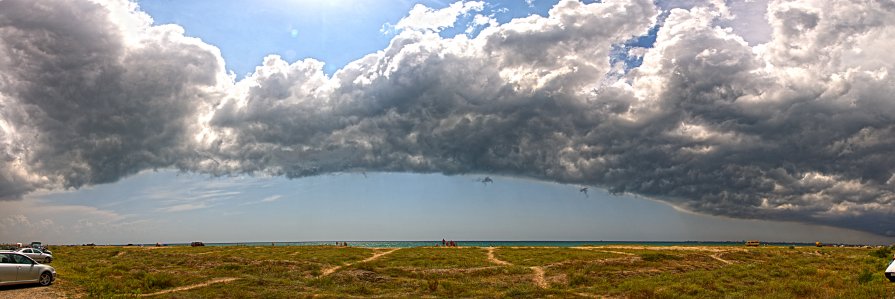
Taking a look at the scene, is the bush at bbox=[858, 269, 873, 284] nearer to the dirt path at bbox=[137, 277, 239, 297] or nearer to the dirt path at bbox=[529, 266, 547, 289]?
the dirt path at bbox=[529, 266, 547, 289]

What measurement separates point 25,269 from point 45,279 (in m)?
1.81

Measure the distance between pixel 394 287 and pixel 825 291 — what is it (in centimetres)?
3023

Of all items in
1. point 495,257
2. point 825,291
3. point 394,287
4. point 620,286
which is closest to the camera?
point 825,291

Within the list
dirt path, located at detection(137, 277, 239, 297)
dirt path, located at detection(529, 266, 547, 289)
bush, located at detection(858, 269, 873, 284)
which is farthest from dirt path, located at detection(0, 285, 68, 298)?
bush, located at detection(858, 269, 873, 284)

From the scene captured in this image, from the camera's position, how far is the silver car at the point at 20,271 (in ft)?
102

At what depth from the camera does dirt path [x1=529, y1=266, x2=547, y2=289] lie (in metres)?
41.1

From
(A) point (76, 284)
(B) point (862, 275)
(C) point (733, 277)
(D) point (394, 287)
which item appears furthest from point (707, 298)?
(A) point (76, 284)

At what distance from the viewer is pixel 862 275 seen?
1495 inches

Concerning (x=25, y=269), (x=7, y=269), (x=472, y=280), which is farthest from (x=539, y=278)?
(x=7, y=269)

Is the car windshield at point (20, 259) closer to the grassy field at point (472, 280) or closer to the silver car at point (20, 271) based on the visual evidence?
the silver car at point (20, 271)

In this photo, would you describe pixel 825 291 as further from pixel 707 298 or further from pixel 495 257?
pixel 495 257

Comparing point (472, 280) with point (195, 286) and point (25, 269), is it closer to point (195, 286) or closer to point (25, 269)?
point (195, 286)

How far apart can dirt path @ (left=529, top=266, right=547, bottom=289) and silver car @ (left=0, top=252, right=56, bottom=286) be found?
36.0 metres

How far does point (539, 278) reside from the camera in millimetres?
44344
